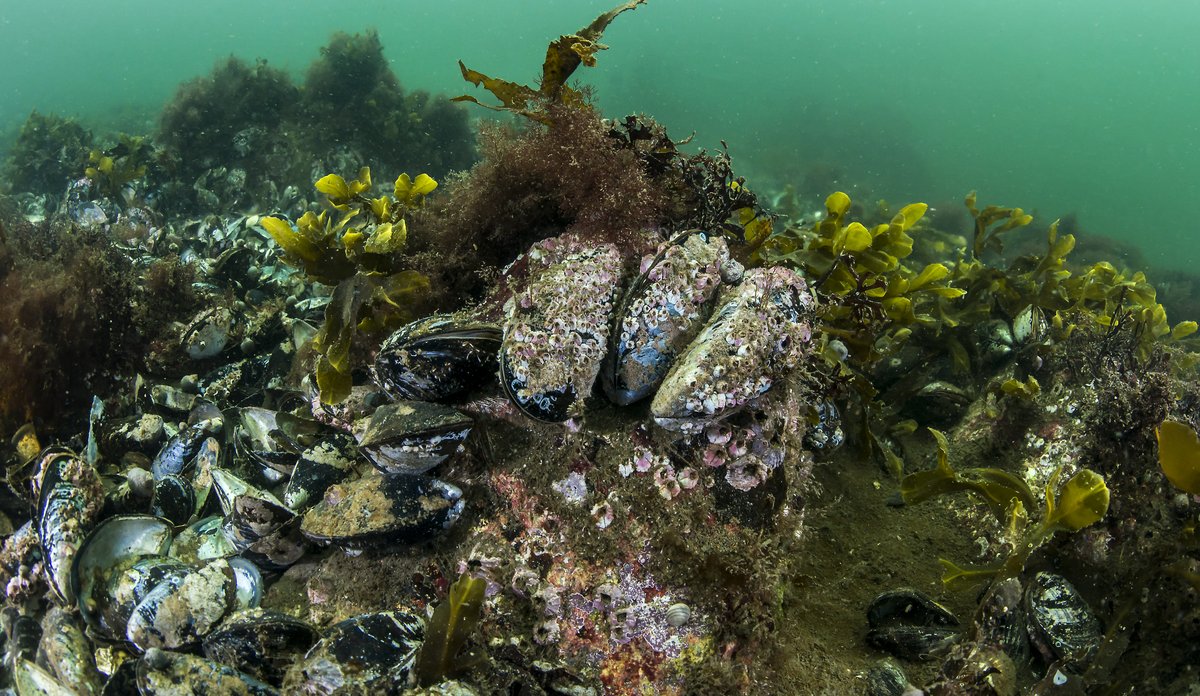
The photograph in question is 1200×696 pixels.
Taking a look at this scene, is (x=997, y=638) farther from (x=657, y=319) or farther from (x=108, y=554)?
(x=108, y=554)

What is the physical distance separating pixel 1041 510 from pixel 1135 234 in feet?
119

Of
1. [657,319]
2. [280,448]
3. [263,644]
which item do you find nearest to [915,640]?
[657,319]

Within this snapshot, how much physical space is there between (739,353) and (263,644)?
2.01m

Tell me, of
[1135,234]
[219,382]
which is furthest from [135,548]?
[1135,234]

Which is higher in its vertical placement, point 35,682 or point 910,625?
point 910,625

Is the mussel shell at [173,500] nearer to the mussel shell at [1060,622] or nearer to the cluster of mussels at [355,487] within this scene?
the cluster of mussels at [355,487]

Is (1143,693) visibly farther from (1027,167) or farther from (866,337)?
(1027,167)

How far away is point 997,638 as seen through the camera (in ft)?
6.67

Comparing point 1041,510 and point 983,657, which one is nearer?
point 983,657

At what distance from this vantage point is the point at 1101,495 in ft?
6.20

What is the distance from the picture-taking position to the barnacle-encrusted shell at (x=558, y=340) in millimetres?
2090

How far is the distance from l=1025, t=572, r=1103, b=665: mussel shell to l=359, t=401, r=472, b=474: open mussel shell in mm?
2211

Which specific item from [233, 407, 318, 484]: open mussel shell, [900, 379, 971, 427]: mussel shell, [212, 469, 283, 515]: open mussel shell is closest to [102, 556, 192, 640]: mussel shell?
[212, 469, 283, 515]: open mussel shell

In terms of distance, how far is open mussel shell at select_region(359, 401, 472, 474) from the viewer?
2.24 metres
